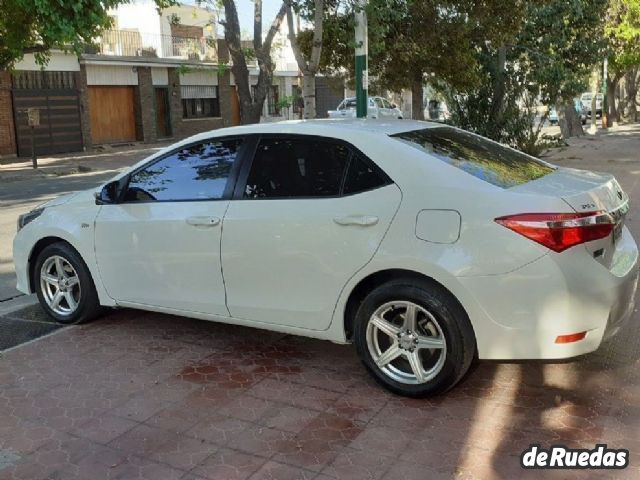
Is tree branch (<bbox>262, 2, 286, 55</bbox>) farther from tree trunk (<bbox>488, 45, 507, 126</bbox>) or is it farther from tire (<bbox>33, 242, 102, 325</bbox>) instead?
tire (<bbox>33, 242, 102, 325</bbox>)

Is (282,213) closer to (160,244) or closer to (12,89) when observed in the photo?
(160,244)

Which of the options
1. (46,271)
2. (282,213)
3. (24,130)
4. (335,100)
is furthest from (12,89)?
(335,100)

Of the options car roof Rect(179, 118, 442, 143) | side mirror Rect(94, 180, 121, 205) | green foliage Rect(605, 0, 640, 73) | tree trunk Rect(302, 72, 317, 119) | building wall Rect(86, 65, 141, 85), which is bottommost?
side mirror Rect(94, 180, 121, 205)

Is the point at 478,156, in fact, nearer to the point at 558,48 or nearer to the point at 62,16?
the point at 62,16

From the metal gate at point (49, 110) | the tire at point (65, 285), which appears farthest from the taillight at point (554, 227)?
the metal gate at point (49, 110)

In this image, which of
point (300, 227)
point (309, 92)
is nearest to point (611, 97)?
point (309, 92)

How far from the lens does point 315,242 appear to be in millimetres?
4219

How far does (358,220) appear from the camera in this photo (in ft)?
13.4

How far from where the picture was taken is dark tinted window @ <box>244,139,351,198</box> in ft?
14.2

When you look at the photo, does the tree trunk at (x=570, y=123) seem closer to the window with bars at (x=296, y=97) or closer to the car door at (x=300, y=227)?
the window with bars at (x=296, y=97)

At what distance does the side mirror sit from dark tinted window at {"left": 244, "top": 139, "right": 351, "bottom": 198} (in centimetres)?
118

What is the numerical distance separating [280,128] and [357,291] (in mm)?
1223

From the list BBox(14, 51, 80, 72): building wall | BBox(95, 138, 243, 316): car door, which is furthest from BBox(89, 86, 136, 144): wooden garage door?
BBox(95, 138, 243, 316): car door

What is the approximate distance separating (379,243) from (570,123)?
28.5 m
